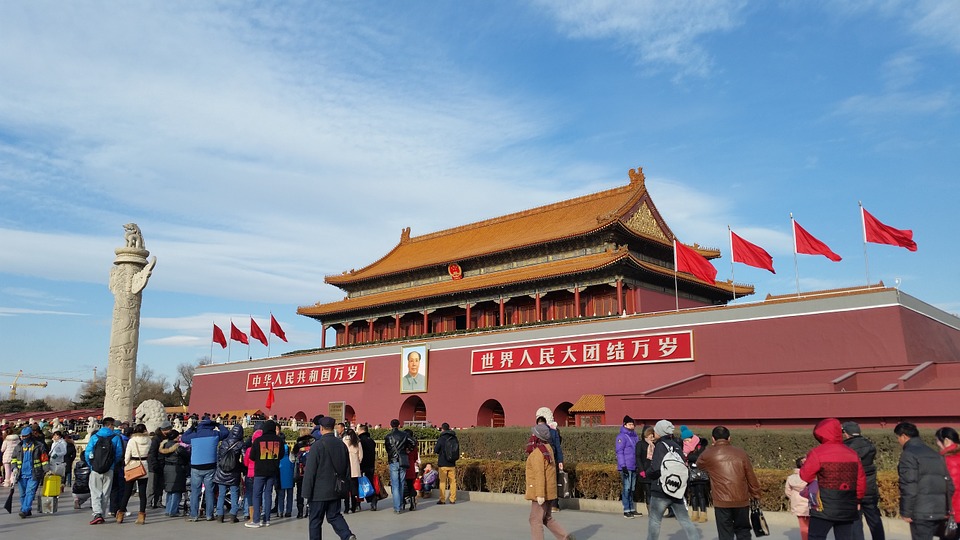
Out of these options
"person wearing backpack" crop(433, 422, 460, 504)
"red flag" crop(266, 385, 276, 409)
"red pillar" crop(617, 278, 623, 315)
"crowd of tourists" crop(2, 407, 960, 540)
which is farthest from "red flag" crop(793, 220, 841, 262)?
"red flag" crop(266, 385, 276, 409)

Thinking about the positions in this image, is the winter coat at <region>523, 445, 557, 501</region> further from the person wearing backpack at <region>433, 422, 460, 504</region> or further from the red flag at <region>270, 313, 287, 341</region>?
the red flag at <region>270, 313, 287, 341</region>

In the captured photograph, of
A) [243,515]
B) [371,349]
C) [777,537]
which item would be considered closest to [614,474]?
[777,537]

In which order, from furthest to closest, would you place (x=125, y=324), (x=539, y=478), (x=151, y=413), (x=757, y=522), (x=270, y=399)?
1. (x=270, y=399)
2. (x=125, y=324)
3. (x=151, y=413)
4. (x=539, y=478)
5. (x=757, y=522)

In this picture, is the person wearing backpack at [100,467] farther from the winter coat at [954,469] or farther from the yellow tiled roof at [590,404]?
the yellow tiled roof at [590,404]

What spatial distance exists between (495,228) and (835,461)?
3008 cm

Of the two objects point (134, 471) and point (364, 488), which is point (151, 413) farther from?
point (364, 488)

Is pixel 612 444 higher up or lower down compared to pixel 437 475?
higher up

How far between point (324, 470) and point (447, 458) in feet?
14.2

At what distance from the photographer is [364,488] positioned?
9.96 m

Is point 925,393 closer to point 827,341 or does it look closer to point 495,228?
point 827,341

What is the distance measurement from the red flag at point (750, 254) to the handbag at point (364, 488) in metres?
14.2

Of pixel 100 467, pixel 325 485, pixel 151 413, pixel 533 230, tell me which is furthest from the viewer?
pixel 533 230

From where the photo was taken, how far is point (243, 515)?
10.4 meters

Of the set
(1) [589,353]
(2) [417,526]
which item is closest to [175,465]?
(2) [417,526]
